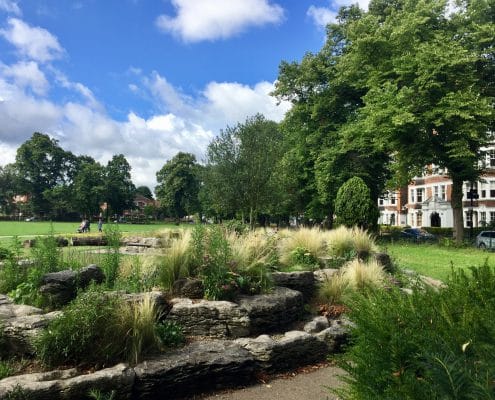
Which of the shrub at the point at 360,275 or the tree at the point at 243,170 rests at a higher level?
the tree at the point at 243,170

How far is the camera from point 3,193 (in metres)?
83.3

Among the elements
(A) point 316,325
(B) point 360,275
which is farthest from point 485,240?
(A) point 316,325

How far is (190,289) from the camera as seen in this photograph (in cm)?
657

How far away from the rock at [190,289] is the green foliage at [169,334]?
2.55 ft

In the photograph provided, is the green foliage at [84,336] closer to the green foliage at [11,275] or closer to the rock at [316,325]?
the green foliage at [11,275]

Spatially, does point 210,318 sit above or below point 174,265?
below

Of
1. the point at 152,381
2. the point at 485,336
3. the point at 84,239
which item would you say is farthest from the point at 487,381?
the point at 84,239

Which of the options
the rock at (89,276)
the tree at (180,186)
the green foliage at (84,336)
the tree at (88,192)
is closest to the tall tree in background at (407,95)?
the rock at (89,276)

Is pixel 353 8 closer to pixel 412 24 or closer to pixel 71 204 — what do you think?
pixel 412 24

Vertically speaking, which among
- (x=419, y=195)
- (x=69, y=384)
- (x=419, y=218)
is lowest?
(x=69, y=384)

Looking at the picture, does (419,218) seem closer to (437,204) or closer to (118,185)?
(437,204)

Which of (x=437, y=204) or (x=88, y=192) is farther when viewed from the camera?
(x=88, y=192)

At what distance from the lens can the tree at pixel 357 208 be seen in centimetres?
1956

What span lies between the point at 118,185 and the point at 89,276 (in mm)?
75712
